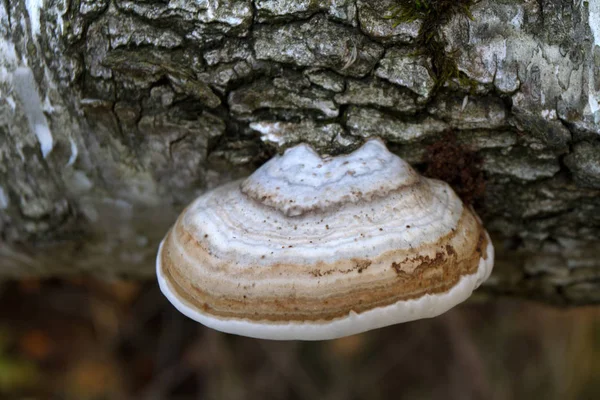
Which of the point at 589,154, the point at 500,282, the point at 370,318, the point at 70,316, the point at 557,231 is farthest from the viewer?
the point at 70,316

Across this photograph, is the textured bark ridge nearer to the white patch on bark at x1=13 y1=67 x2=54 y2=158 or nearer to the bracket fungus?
the white patch on bark at x1=13 y1=67 x2=54 y2=158

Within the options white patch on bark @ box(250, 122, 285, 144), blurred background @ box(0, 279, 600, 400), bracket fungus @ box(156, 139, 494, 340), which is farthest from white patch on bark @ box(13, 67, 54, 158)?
blurred background @ box(0, 279, 600, 400)

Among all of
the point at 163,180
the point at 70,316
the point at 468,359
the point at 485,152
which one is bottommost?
the point at 468,359

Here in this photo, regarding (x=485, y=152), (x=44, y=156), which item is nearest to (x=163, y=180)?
(x=44, y=156)

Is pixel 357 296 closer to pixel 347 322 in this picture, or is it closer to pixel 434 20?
pixel 347 322

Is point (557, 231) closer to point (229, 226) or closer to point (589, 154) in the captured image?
point (589, 154)

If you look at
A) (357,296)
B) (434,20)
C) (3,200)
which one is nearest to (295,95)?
(434,20)
